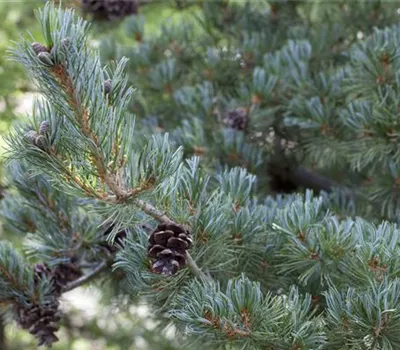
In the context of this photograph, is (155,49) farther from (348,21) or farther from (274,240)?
(274,240)

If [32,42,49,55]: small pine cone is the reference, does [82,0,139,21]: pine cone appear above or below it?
below

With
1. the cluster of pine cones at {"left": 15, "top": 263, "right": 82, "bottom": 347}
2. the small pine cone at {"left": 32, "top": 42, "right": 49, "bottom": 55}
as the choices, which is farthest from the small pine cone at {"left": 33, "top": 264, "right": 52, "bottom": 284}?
the small pine cone at {"left": 32, "top": 42, "right": 49, "bottom": 55}

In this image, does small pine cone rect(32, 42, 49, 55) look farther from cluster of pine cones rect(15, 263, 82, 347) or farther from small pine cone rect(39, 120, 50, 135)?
cluster of pine cones rect(15, 263, 82, 347)

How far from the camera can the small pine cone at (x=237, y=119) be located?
981 mm

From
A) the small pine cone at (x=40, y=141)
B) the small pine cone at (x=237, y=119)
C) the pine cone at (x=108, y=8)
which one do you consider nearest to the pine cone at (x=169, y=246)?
the small pine cone at (x=40, y=141)

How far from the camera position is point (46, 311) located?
31.2 inches

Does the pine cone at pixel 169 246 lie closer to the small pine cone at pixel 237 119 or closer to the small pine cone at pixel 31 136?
the small pine cone at pixel 31 136

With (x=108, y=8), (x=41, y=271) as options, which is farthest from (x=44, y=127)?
(x=108, y=8)

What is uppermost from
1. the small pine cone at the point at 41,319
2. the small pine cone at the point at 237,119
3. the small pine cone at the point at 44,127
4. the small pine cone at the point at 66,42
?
the small pine cone at the point at 66,42

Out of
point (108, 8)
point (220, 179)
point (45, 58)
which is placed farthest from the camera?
point (108, 8)

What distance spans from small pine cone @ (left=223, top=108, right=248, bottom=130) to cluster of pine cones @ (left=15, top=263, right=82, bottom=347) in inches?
11.5

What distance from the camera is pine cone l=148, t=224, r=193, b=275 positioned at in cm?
62

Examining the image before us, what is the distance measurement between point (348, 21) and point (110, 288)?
0.54 meters

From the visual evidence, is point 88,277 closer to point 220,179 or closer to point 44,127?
point 220,179
